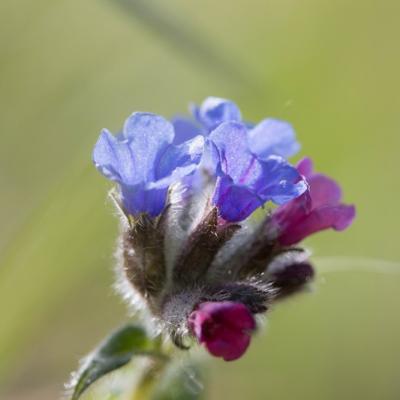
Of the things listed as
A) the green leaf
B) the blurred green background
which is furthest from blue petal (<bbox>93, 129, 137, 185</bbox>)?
the blurred green background

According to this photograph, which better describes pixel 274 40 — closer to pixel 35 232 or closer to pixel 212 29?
pixel 212 29

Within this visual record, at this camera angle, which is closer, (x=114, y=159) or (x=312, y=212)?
(x=114, y=159)

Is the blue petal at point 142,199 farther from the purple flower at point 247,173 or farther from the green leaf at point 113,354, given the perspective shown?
the green leaf at point 113,354

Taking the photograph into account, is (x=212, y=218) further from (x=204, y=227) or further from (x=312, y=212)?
(x=312, y=212)

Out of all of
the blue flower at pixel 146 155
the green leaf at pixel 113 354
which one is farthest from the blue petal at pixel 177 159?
the green leaf at pixel 113 354

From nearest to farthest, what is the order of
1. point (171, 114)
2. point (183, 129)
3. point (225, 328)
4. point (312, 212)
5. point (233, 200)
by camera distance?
1. point (225, 328)
2. point (233, 200)
3. point (312, 212)
4. point (183, 129)
5. point (171, 114)

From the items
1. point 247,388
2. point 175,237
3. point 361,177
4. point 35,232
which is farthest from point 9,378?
point 361,177

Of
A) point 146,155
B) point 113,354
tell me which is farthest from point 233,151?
point 113,354

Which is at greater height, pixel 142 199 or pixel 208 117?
pixel 208 117
